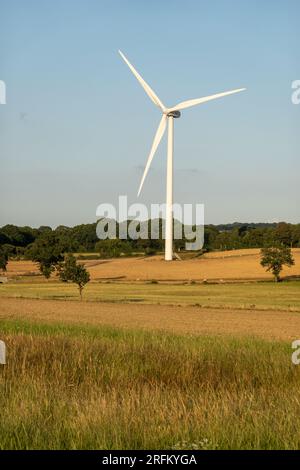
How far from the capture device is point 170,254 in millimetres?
105125

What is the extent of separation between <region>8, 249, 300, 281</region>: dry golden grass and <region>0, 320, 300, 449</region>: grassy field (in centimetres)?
8201

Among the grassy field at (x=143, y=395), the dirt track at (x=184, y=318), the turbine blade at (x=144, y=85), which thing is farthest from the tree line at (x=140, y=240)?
the grassy field at (x=143, y=395)

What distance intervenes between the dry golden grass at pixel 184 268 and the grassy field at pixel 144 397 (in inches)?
3229

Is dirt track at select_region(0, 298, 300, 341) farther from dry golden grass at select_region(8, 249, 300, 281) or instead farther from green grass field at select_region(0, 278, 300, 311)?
dry golden grass at select_region(8, 249, 300, 281)

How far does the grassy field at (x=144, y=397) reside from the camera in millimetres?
8133

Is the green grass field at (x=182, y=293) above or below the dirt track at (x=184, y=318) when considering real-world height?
below

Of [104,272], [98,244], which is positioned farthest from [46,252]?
[98,244]

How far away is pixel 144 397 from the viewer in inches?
409

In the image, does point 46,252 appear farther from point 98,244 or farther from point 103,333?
point 103,333

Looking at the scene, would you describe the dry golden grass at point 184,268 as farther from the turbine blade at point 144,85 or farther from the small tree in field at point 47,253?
the turbine blade at point 144,85

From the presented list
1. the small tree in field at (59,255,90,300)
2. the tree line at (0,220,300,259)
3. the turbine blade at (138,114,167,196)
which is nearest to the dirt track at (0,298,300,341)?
the small tree in field at (59,255,90,300)

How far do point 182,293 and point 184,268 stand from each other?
88.5 ft

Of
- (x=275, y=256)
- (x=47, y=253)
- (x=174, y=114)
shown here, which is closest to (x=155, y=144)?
(x=174, y=114)

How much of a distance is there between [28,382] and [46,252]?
3061 inches
